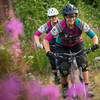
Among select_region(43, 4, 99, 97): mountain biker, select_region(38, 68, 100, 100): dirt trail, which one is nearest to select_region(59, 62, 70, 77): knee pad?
select_region(43, 4, 99, 97): mountain biker

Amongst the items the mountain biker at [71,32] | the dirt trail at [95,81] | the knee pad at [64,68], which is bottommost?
the dirt trail at [95,81]

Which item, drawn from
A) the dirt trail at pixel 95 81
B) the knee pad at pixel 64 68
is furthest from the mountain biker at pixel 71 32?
the dirt trail at pixel 95 81

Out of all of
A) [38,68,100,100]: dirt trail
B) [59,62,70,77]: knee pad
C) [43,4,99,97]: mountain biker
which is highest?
[43,4,99,97]: mountain biker

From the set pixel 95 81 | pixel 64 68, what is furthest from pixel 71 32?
pixel 95 81

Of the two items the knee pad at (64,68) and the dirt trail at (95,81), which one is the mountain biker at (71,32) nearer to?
the knee pad at (64,68)

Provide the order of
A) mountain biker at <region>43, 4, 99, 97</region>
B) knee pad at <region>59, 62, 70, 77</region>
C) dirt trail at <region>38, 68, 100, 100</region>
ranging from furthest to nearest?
dirt trail at <region>38, 68, 100, 100</region>
knee pad at <region>59, 62, 70, 77</region>
mountain biker at <region>43, 4, 99, 97</region>

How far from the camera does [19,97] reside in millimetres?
1146

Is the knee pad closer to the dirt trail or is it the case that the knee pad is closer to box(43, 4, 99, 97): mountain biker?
box(43, 4, 99, 97): mountain biker

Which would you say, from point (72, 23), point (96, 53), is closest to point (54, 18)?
point (72, 23)

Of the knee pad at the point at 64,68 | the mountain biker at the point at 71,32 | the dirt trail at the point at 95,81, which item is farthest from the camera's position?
the dirt trail at the point at 95,81

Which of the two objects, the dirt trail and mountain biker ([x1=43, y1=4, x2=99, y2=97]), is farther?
the dirt trail

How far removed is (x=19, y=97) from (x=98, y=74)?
5.41m

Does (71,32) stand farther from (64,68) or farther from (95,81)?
(95,81)

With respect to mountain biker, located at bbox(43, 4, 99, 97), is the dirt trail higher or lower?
lower
